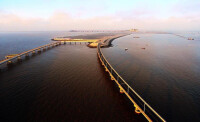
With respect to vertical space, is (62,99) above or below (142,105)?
above

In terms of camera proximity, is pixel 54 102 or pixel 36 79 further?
pixel 36 79

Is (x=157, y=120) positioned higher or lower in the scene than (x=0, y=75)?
lower

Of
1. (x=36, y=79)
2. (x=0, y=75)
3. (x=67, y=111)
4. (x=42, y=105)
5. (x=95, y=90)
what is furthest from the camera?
(x=0, y=75)

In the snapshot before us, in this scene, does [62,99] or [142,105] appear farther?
[62,99]

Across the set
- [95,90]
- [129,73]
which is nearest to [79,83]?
[95,90]

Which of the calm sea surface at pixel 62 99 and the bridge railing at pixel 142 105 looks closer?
the bridge railing at pixel 142 105

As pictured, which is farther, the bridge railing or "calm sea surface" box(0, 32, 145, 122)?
"calm sea surface" box(0, 32, 145, 122)

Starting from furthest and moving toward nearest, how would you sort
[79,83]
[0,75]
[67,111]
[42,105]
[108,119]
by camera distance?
1. [0,75]
2. [79,83]
3. [42,105]
4. [67,111]
5. [108,119]

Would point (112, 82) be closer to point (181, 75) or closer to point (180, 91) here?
point (180, 91)

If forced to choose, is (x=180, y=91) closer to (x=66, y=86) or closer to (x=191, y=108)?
(x=191, y=108)
